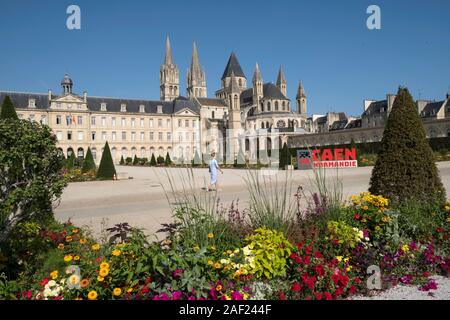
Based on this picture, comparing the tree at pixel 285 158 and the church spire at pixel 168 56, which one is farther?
the church spire at pixel 168 56

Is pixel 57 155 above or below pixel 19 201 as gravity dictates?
above

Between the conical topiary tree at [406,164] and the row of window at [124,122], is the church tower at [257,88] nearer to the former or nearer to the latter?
the row of window at [124,122]

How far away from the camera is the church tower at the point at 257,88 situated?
62656 mm

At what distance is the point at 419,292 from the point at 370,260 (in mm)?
470

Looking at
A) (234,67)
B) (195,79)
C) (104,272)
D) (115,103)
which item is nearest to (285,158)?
(104,272)

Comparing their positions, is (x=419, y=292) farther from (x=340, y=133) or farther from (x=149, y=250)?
(x=340, y=133)

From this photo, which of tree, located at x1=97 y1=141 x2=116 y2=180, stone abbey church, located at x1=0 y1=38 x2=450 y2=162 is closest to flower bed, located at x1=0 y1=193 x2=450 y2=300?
tree, located at x1=97 y1=141 x2=116 y2=180

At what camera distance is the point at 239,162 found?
28.6 m

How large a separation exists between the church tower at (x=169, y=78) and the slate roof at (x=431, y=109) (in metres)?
44.6

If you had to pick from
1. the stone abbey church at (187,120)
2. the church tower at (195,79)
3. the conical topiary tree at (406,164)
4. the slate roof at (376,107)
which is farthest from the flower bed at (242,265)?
the church tower at (195,79)

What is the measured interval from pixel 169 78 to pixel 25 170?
218 ft

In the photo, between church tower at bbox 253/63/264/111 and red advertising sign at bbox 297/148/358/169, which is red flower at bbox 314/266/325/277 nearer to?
red advertising sign at bbox 297/148/358/169

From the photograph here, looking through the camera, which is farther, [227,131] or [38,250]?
[227,131]

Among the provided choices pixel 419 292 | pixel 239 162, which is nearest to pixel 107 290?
pixel 419 292
